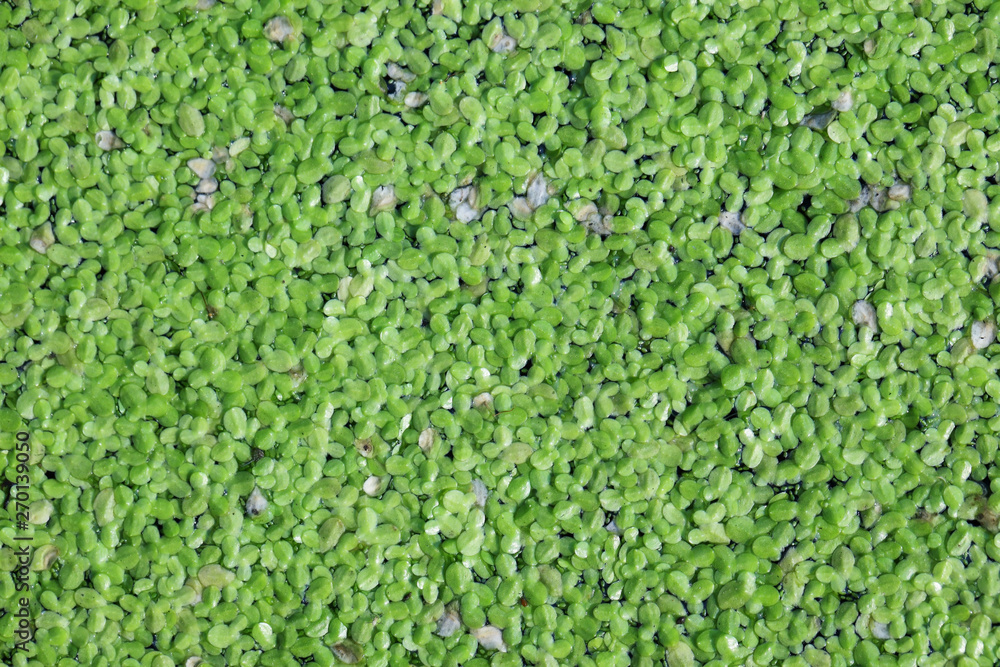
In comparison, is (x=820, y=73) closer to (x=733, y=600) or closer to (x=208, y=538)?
(x=733, y=600)

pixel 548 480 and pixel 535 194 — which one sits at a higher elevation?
pixel 535 194

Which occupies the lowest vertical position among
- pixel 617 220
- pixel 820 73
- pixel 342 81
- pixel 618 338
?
pixel 618 338

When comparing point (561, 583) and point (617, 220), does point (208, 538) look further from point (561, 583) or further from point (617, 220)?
point (617, 220)

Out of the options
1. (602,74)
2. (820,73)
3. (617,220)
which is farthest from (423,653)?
(820,73)

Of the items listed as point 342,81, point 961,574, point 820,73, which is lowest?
point 961,574

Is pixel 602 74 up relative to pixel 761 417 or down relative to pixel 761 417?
up

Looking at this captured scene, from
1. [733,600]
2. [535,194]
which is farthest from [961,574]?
[535,194]

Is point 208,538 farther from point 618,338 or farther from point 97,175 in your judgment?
point 618,338

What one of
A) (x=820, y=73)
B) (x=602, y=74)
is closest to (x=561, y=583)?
(x=602, y=74)
